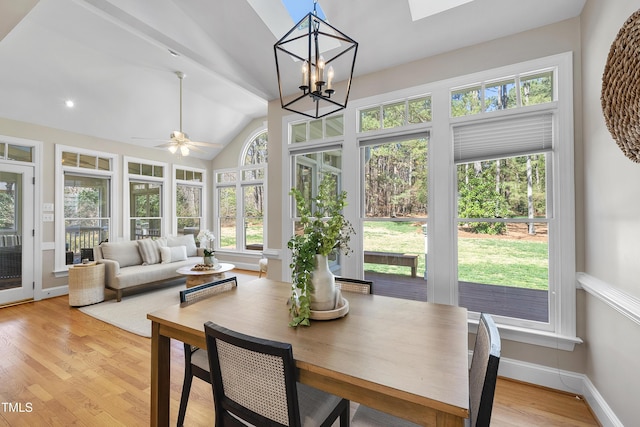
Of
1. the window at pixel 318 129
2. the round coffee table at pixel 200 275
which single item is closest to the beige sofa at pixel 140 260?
the round coffee table at pixel 200 275

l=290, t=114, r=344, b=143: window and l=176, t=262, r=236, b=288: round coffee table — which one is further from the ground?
l=290, t=114, r=344, b=143: window

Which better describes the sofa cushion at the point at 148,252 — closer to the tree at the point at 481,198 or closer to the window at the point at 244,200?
→ the window at the point at 244,200

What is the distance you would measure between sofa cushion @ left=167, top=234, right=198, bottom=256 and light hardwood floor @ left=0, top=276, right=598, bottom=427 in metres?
2.56

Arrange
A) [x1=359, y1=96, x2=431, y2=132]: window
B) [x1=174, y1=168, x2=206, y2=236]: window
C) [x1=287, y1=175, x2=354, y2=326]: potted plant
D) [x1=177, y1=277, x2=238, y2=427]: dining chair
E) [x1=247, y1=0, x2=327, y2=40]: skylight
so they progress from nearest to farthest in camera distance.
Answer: [x1=287, y1=175, x2=354, y2=326]: potted plant, [x1=177, y1=277, x2=238, y2=427]: dining chair, [x1=247, y1=0, x2=327, y2=40]: skylight, [x1=359, y1=96, x2=431, y2=132]: window, [x1=174, y1=168, x2=206, y2=236]: window

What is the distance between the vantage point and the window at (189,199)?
21.6ft

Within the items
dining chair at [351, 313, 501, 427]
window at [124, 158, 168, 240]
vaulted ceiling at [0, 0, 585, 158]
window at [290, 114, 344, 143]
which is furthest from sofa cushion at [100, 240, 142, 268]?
dining chair at [351, 313, 501, 427]

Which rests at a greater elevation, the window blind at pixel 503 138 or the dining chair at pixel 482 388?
the window blind at pixel 503 138

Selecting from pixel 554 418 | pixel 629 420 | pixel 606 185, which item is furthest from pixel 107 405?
pixel 606 185

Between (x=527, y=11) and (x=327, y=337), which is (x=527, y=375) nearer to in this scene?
(x=327, y=337)

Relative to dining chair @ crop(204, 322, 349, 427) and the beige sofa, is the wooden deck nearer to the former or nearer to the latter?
dining chair @ crop(204, 322, 349, 427)

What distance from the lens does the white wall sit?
1.47 metres

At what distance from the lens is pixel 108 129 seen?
5.04 meters

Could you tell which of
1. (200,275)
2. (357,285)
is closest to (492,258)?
(357,285)

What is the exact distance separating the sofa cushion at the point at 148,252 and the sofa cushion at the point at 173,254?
99 mm
